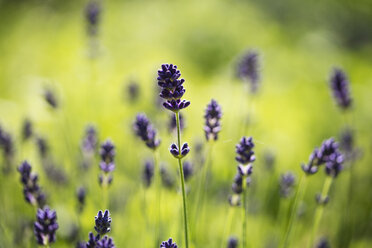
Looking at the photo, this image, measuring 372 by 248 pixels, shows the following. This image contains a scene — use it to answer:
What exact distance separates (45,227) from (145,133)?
527mm

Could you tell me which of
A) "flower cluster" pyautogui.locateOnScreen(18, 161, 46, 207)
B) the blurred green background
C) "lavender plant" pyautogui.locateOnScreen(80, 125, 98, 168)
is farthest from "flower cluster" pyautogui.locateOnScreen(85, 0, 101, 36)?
"flower cluster" pyautogui.locateOnScreen(18, 161, 46, 207)

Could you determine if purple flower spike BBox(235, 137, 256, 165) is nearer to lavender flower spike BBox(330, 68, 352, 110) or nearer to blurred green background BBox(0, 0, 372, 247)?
blurred green background BBox(0, 0, 372, 247)

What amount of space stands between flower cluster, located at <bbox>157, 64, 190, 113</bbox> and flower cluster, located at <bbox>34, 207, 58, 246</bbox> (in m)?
0.52

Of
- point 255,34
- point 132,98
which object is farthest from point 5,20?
point 132,98

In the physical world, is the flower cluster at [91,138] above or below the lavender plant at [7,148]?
above

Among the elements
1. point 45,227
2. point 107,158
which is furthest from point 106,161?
point 45,227

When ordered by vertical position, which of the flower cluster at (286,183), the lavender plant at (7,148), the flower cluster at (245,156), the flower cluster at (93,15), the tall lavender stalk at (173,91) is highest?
the flower cluster at (93,15)

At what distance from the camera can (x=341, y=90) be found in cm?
210

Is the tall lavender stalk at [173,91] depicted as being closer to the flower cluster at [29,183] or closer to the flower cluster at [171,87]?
the flower cluster at [171,87]

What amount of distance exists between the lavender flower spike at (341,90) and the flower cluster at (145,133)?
1111 mm

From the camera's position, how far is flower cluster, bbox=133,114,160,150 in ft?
5.07

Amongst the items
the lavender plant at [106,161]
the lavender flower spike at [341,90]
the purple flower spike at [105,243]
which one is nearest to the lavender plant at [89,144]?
the lavender plant at [106,161]

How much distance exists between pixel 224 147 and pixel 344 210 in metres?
1.25

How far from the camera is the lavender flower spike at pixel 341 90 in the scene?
2084 mm
